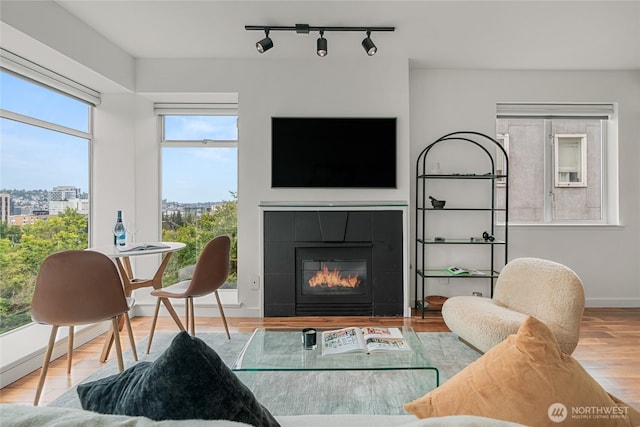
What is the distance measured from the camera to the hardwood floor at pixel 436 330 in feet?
7.47

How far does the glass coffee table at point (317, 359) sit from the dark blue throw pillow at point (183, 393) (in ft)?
3.06

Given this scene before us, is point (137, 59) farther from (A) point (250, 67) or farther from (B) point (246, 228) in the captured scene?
(B) point (246, 228)

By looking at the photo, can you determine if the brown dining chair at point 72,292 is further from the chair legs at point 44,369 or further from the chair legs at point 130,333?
the chair legs at point 130,333

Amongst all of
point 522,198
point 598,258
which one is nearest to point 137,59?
point 522,198

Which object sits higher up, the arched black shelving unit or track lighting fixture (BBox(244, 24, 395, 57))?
track lighting fixture (BBox(244, 24, 395, 57))

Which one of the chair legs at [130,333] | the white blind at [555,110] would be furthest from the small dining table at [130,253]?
the white blind at [555,110]

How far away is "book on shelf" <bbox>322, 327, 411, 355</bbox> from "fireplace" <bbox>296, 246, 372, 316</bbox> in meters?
1.44

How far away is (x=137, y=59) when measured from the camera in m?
3.72

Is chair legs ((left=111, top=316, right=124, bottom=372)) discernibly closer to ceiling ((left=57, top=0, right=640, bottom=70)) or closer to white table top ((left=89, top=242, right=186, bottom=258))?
white table top ((left=89, top=242, right=186, bottom=258))

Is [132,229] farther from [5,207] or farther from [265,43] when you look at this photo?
[265,43]

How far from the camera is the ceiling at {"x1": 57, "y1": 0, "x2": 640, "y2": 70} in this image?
2.76 metres

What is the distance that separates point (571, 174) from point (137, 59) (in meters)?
4.98

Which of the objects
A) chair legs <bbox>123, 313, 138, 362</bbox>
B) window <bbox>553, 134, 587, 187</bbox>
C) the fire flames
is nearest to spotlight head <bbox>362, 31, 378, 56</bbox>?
the fire flames

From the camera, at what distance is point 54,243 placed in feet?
10.6
